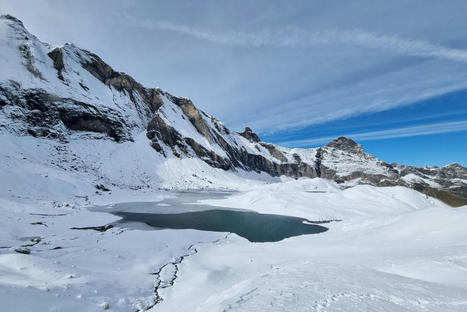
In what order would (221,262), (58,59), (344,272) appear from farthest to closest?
1. (58,59)
2. (221,262)
3. (344,272)

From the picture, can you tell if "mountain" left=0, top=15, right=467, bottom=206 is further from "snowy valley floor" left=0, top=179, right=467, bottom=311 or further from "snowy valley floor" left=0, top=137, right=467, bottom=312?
"snowy valley floor" left=0, top=179, right=467, bottom=311

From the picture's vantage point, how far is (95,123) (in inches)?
3511

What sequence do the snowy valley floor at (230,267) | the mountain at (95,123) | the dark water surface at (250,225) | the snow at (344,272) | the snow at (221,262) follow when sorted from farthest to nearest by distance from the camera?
1. the mountain at (95,123)
2. the dark water surface at (250,225)
3. the snow at (221,262)
4. the snowy valley floor at (230,267)
5. the snow at (344,272)

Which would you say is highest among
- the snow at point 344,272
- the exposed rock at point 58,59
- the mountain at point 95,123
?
the exposed rock at point 58,59

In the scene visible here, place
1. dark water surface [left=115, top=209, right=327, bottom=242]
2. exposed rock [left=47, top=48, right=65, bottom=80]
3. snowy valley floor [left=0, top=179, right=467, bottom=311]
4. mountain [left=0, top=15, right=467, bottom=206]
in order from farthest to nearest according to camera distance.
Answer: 1. exposed rock [left=47, top=48, right=65, bottom=80]
2. mountain [left=0, top=15, right=467, bottom=206]
3. dark water surface [left=115, top=209, right=327, bottom=242]
4. snowy valley floor [left=0, top=179, right=467, bottom=311]

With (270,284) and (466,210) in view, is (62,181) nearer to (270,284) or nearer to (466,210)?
(270,284)

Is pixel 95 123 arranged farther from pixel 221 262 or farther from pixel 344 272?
pixel 344 272

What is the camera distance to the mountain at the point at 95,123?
67438mm

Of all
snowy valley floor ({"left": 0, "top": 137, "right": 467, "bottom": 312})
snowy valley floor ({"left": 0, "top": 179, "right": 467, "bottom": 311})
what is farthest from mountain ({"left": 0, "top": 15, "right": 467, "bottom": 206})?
snowy valley floor ({"left": 0, "top": 179, "right": 467, "bottom": 311})

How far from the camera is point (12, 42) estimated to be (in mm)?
82188

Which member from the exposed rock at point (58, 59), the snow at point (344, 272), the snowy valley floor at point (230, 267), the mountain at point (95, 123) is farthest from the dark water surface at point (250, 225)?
the exposed rock at point (58, 59)

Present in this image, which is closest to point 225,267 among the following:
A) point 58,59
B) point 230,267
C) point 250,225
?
point 230,267

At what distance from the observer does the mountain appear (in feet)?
221

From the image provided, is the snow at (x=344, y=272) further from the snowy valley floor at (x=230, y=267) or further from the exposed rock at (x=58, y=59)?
the exposed rock at (x=58, y=59)
